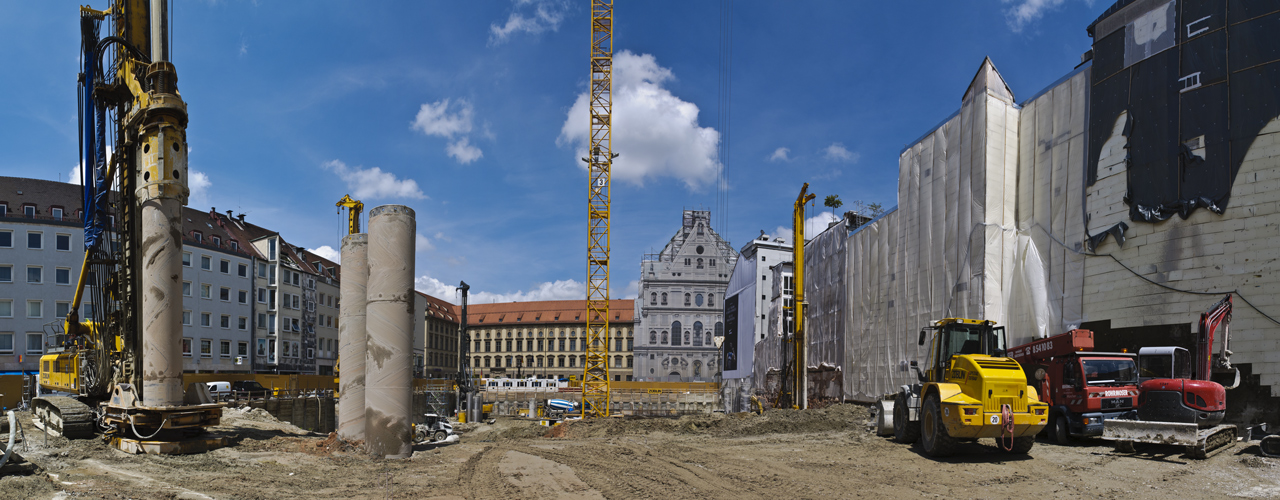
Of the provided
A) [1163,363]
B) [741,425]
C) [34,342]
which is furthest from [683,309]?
[1163,363]

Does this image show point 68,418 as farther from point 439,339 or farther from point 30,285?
point 439,339

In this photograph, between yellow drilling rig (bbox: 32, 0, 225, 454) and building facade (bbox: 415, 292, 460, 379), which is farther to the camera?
building facade (bbox: 415, 292, 460, 379)

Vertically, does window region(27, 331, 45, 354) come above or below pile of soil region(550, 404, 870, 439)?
above

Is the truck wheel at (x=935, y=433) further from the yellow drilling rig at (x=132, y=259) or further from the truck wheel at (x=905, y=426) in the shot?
the yellow drilling rig at (x=132, y=259)

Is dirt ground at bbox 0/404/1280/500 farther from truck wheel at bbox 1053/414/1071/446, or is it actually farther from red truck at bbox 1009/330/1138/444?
red truck at bbox 1009/330/1138/444

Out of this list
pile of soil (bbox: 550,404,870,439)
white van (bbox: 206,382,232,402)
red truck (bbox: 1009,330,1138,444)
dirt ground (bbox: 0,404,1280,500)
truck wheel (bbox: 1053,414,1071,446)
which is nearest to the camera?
dirt ground (bbox: 0,404,1280,500)

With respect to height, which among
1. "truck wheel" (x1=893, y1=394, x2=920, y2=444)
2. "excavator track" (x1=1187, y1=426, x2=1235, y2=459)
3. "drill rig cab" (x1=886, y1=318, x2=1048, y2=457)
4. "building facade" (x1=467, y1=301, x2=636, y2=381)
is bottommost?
"building facade" (x1=467, y1=301, x2=636, y2=381)

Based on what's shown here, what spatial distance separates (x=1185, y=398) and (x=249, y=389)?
155 ft

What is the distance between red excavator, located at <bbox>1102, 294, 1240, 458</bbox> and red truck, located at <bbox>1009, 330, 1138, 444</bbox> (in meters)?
0.37

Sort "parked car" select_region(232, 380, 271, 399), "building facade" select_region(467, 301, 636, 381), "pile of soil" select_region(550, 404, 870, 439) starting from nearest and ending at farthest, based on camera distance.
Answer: "pile of soil" select_region(550, 404, 870, 439) → "parked car" select_region(232, 380, 271, 399) → "building facade" select_region(467, 301, 636, 381)

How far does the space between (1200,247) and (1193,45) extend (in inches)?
209

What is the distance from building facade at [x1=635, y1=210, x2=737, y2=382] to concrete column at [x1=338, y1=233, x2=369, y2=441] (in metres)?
74.1

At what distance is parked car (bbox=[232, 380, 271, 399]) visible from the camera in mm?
43125

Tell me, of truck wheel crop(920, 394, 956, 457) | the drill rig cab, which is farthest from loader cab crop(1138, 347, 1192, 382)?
truck wheel crop(920, 394, 956, 457)
